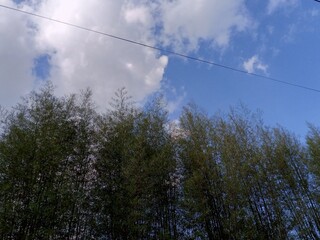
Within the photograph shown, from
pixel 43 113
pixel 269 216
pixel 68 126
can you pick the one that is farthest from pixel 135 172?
pixel 269 216

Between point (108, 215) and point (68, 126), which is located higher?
point (68, 126)

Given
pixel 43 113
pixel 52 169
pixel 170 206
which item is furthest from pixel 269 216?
pixel 43 113

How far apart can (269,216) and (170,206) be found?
2.02 metres

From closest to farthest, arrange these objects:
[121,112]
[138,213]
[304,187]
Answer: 1. [138,213]
2. [304,187]
3. [121,112]

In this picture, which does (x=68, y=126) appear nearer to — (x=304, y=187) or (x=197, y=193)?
(x=197, y=193)

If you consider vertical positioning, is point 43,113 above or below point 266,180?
above

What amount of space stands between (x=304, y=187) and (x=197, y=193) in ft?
7.99

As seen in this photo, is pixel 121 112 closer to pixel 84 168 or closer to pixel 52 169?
pixel 84 168

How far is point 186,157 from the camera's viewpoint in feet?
21.1

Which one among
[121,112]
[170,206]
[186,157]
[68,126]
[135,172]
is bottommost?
[170,206]

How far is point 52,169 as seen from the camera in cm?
520

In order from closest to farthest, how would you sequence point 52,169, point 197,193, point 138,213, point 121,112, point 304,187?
1. point 138,213
2. point 52,169
3. point 197,193
4. point 304,187
5. point 121,112

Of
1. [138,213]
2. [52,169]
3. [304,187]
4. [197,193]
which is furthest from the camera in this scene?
[304,187]

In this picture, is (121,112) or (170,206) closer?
(170,206)
